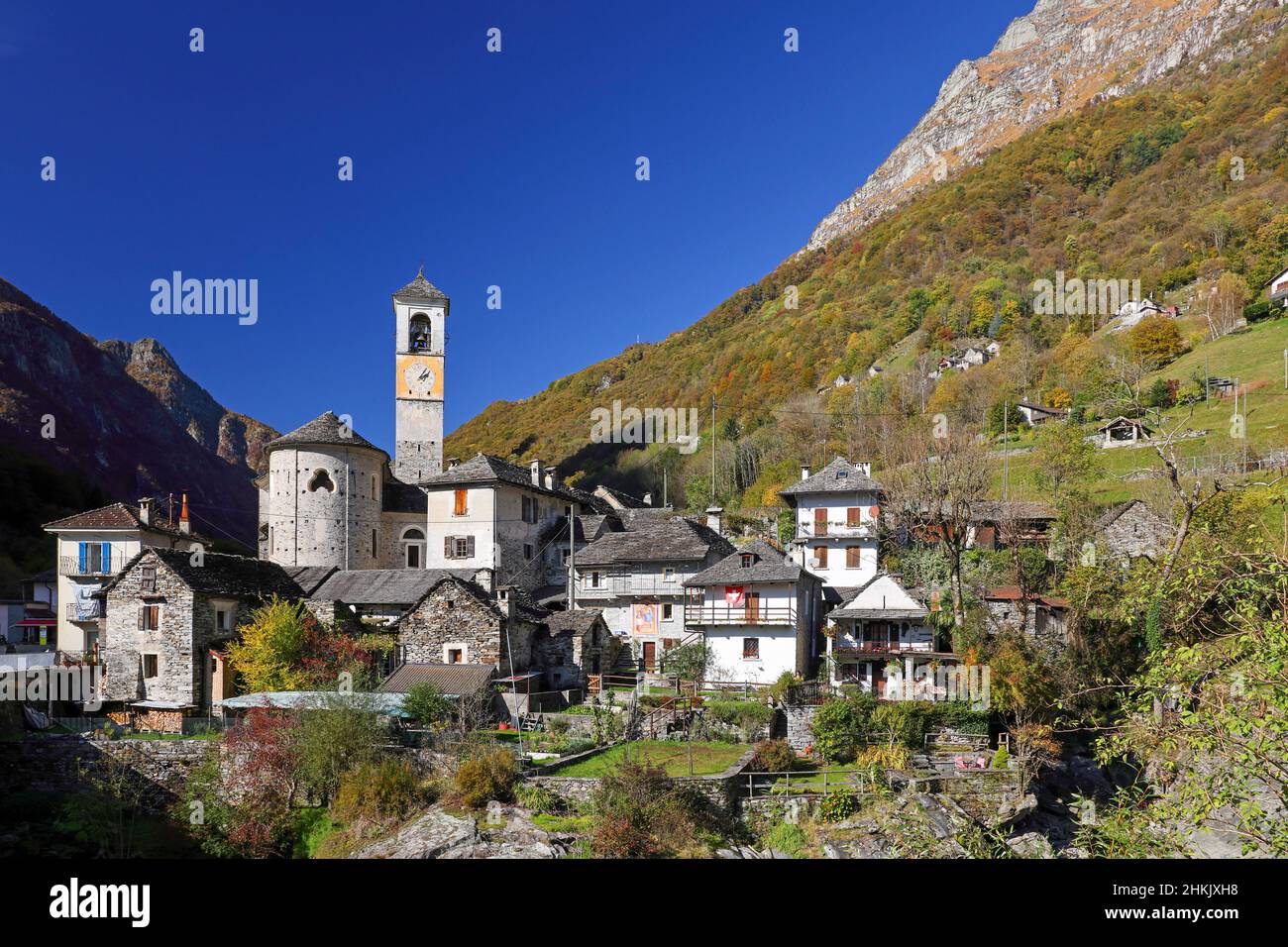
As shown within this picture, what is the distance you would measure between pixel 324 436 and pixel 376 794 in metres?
30.9

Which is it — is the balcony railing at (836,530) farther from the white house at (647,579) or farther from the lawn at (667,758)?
the lawn at (667,758)

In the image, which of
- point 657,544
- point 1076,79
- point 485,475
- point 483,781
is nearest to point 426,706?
point 483,781

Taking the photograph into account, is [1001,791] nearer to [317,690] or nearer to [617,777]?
[617,777]

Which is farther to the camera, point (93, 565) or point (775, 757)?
point (93, 565)

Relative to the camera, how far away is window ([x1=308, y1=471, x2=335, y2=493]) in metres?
53.1

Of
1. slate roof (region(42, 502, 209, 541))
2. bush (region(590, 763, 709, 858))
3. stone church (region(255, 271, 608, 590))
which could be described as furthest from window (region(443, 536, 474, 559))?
bush (region(590, 763, 709, 858))

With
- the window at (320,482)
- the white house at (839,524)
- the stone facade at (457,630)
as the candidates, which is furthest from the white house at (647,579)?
the window at (320,482)

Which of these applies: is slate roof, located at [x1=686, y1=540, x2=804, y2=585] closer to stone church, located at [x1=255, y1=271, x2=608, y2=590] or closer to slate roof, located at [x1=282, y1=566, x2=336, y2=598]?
stone church, located at [x1=255, y1=271, x2=608, y2=590]

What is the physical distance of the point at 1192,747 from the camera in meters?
8.44

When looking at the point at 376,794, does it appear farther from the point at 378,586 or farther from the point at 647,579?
the point at 647,579

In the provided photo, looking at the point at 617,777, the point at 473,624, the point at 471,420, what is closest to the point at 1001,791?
the point at 617,777

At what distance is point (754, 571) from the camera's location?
39.5 metres

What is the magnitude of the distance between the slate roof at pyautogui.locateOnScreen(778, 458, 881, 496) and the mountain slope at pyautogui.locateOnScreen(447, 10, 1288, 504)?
22.4 meters
